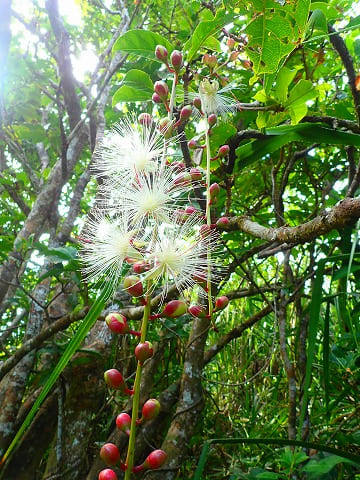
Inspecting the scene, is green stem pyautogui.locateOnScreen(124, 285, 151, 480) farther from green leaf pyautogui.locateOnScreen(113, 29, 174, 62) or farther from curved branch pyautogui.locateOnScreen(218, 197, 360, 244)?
green leaf pyautogui.locateOnScreen(113, 29, 174, 62)

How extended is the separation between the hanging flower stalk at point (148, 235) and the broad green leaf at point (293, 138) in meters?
0.20

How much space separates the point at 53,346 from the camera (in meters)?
1.71

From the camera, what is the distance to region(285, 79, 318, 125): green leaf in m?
1.01

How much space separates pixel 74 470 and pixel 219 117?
1.37 meters

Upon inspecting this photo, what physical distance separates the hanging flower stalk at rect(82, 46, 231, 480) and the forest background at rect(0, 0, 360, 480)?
8 centimetres

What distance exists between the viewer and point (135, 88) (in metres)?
1.14

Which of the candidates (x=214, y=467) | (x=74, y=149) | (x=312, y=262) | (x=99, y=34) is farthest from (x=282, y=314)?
(x=99, y=34)

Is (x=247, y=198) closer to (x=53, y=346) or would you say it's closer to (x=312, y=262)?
(x=312, y=262)

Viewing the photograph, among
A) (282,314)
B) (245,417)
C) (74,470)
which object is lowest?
(74,470)

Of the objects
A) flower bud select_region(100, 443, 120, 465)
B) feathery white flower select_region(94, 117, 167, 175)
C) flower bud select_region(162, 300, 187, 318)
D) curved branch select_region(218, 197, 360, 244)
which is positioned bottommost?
flower bud select_region(100, 443, 120, 465)

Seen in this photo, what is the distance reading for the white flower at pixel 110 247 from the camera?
77 cm

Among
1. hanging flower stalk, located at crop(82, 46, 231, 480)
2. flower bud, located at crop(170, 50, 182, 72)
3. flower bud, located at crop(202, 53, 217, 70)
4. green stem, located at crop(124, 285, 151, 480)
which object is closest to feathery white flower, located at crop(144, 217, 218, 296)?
hanging flower stalk, located at crop(82, 46, 231, 480)

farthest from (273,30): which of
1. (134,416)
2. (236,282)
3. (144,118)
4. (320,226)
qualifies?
(236,282)

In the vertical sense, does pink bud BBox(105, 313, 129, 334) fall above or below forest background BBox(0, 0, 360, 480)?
below
